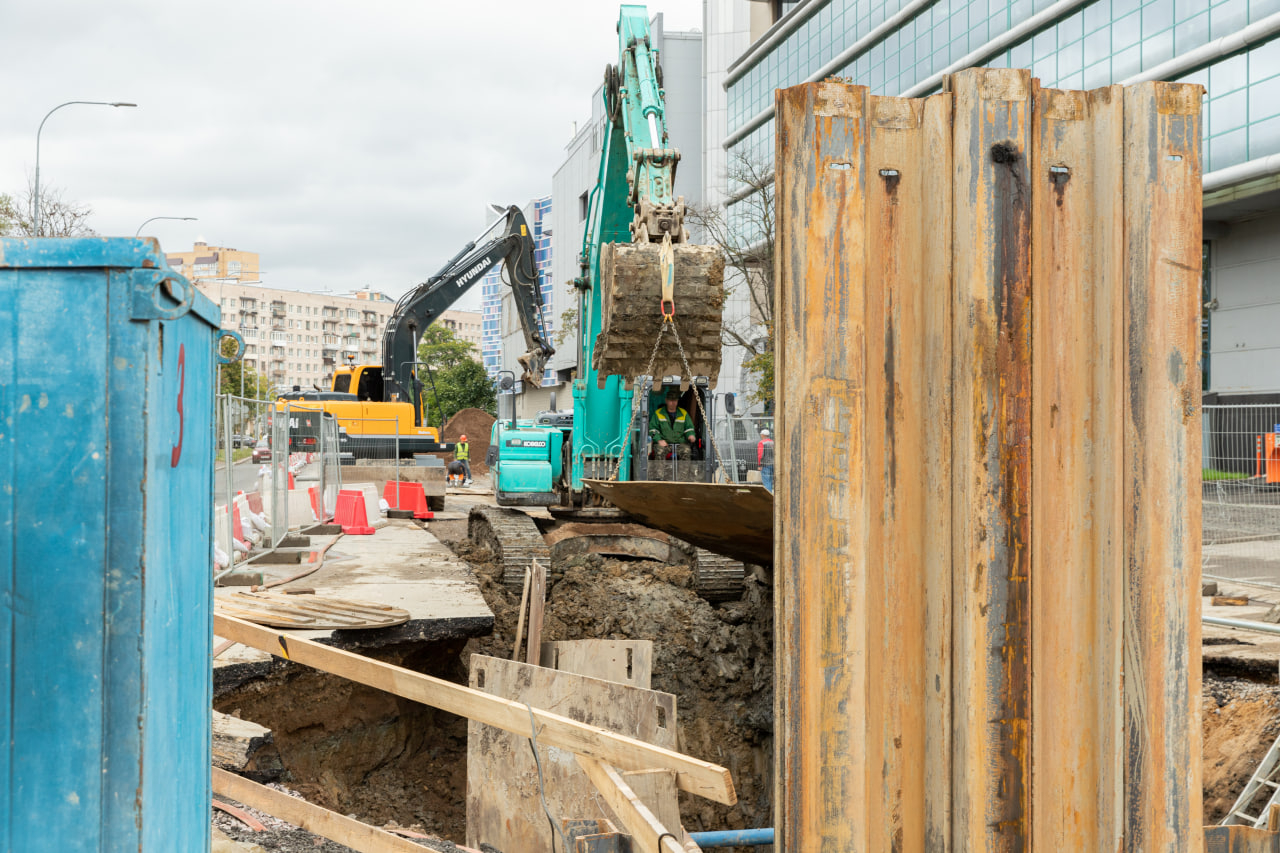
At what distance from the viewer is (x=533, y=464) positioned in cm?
1159

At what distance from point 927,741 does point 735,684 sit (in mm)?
6946

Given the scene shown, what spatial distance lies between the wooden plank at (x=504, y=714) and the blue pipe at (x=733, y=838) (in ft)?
0.87

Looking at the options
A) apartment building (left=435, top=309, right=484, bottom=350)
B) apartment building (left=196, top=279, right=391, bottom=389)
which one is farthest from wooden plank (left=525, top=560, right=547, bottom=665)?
apartment building (left=435, top=309, right=484, bottom=350)

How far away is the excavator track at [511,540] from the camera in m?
9.87

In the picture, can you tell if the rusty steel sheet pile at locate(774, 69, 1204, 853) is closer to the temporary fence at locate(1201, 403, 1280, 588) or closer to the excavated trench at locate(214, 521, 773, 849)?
the excavated trench at locate(214, 521, 773, 849)

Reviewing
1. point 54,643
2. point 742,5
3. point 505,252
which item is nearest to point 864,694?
point 54,643

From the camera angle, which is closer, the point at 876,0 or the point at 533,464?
the point at 533,464

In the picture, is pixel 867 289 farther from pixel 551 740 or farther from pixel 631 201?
pixel 631 201

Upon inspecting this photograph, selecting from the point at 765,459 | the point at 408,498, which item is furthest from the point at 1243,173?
the point at 408,498

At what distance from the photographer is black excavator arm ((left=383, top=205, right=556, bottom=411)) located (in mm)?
18625

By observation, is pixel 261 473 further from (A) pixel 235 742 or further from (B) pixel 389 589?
(A) pixel 235 742

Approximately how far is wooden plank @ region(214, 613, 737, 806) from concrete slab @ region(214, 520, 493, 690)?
5.11 feet

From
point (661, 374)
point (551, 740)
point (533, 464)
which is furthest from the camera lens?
point (533, 464)

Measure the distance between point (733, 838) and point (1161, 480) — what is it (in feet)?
8.08
